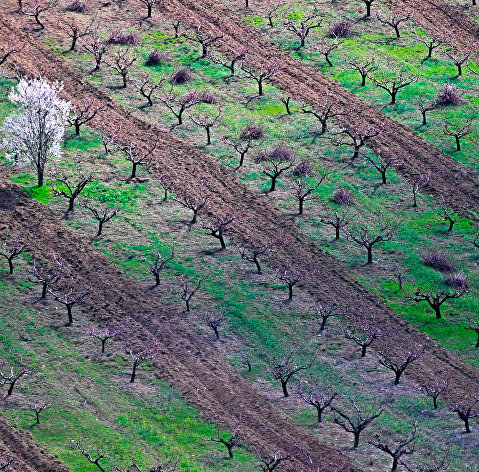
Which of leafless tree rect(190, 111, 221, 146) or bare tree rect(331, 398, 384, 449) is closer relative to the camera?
bare tree rect(331, 398, 384, 449)

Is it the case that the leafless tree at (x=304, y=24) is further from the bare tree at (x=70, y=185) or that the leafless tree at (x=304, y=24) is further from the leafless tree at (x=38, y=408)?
the leafless tree at (x=38, y=408)

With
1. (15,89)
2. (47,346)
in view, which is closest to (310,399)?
(47,346)

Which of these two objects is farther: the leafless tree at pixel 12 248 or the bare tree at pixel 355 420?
the leafless tree at pixel 12 248

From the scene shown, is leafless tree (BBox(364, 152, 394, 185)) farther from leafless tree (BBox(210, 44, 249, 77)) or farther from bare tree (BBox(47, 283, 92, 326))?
bare tree (BBox(47, 283, 92, 326))

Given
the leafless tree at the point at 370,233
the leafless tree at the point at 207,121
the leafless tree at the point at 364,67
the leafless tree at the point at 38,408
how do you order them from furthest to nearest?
the leafless tree at the point at 364,67, the leafless tree at the point at 207,121, the leafless tree at the point at 370,233, the leafless tree at the point at 38,408

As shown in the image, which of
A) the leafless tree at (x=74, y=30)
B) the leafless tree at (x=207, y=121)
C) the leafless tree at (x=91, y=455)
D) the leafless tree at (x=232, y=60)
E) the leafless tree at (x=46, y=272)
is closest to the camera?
the leafless tree at (x=91, y=455)

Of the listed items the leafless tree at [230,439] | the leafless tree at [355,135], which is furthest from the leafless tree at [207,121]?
the leafless tree at [230,439]

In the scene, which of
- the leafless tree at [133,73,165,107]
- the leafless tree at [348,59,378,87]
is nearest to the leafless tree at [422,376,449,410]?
the leafless tree at [348,59,378,87]
